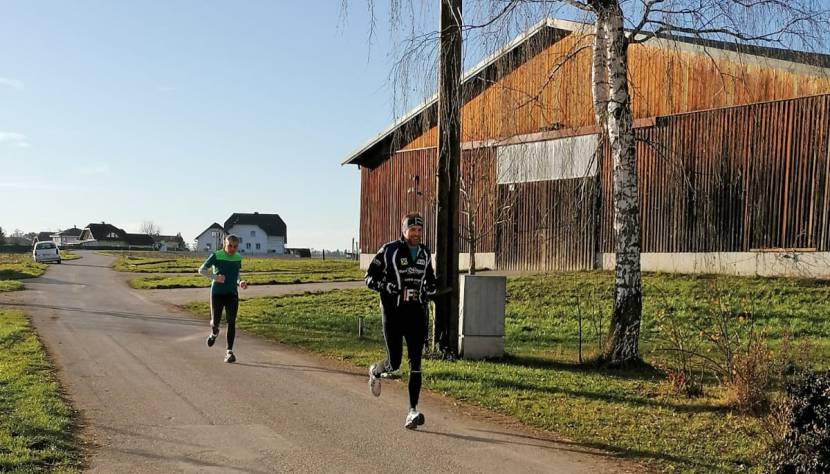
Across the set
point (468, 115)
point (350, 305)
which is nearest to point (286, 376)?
point (468, 115)

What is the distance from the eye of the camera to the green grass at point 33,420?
225 inches

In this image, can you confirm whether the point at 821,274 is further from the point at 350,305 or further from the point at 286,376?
the point at 286,376

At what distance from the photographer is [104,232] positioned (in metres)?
148

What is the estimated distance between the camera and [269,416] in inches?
293

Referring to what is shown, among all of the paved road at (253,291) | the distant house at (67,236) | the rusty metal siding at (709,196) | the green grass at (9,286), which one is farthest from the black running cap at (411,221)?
the distant house at (67,236)

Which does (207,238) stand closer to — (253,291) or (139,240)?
(139,240)

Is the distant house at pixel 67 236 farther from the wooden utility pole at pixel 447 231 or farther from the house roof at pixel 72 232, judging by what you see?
the wooden utility pole at pixel 447 231

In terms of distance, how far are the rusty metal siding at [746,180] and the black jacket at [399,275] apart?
1317 cm

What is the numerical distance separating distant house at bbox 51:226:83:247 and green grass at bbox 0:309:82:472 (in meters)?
167

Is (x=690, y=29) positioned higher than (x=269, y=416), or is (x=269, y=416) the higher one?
(x=690, y=29)

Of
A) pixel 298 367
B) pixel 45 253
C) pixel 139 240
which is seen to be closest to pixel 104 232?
pixel 139 240

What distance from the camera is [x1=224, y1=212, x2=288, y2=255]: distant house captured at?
13000 centimetres

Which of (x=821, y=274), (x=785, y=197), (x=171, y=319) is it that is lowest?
(x=171, y=319)

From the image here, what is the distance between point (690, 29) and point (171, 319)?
1397cm
